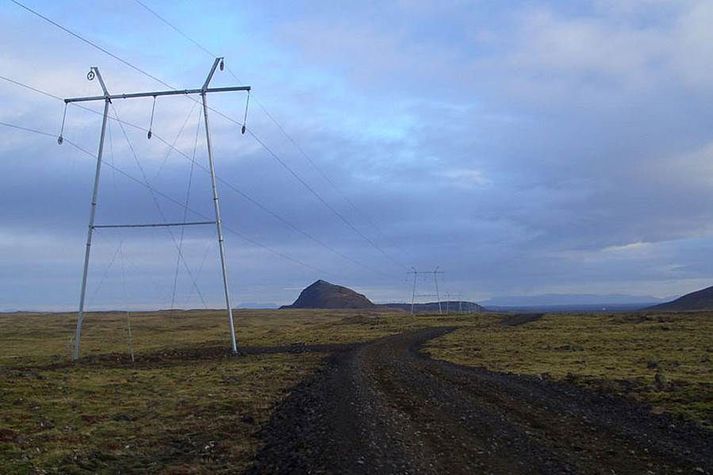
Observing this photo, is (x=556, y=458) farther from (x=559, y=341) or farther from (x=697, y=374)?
(x=559, y=341)

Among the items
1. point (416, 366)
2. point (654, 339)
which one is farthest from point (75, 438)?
point (654, 339)

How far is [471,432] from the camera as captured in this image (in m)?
16.7

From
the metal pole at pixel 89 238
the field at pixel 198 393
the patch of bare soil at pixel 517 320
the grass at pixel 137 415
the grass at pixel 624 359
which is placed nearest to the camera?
the grass at pixel 137 415

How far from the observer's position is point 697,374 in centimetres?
2986

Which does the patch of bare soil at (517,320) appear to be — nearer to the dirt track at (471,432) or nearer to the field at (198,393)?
the field at (198,393)

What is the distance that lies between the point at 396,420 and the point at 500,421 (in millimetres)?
3060

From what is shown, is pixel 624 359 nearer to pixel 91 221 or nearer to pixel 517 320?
pixel 91 221

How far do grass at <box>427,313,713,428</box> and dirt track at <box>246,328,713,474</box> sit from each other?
1.90 metres

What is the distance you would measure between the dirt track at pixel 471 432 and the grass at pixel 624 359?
1897 millimetres

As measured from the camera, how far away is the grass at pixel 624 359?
2395 cm

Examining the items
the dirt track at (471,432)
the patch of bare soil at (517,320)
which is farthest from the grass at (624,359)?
the patch of bare soil at (517,320)

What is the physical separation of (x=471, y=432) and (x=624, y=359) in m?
27.0

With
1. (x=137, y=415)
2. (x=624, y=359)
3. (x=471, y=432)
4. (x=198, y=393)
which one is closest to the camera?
(x=471, y=432)

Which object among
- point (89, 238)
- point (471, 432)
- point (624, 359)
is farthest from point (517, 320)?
point (471, 432)
